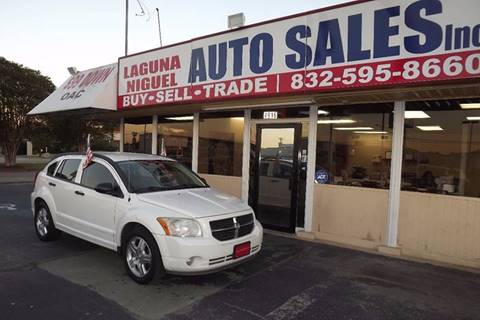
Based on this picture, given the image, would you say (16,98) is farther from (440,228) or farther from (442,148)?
(440,228)

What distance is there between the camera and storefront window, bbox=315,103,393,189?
6.91m

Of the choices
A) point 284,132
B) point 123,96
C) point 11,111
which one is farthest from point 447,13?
point 11,111

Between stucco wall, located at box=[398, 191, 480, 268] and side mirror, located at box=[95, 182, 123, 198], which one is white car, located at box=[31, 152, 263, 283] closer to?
side mirror, located at box=[95, 182, 123, 198]

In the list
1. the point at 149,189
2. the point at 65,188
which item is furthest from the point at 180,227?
the point at 65,188

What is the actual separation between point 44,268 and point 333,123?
5.48m

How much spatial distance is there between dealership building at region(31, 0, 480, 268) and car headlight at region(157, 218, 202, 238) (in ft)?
10.2

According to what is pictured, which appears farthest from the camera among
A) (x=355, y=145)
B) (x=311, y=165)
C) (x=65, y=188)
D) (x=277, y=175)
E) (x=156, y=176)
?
(x=277, y=175)

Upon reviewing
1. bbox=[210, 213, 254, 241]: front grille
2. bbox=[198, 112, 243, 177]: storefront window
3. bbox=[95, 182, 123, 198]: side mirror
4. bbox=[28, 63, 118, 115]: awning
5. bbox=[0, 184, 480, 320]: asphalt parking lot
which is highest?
bbox=[28, 63, 118, 115]: awning

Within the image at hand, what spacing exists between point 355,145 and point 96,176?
4.57 metres

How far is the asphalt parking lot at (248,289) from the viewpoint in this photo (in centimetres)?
424

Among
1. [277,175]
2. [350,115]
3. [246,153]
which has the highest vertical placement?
[350,115]

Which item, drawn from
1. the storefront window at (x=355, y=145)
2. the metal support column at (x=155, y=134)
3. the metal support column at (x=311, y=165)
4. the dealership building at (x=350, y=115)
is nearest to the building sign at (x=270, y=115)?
the dealership building at (x=350, y=115)

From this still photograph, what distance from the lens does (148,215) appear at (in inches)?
193

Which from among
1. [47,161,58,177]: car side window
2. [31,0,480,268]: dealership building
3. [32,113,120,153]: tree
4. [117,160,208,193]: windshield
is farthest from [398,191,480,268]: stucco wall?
[32,113,120,153]: tree
